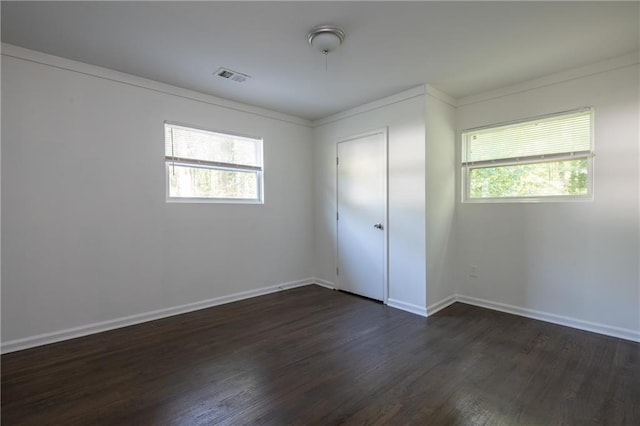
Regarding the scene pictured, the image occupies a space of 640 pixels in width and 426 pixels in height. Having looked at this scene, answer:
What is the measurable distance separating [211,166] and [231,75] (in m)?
1.17

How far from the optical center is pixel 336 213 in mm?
4621

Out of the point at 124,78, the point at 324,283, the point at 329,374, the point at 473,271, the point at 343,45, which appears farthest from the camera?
the point at 324,283

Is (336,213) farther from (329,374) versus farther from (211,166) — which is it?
(329,374)

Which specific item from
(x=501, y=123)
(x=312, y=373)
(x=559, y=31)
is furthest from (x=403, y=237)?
(x=559, y=31)

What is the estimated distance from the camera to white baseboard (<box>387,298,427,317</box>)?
11.5 feet

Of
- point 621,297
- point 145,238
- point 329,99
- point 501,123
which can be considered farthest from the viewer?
point 329,99

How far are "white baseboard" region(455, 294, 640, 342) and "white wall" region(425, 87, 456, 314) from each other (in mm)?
323

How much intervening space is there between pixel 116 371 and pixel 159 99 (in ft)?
8.92

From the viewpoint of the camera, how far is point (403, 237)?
3.72 meters

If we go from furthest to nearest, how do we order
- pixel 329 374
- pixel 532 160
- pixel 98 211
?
pixel 532 160
pixel 98 211
pixel 329 374

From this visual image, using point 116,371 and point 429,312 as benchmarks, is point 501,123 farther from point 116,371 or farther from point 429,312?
point 116,371

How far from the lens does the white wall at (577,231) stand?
112 inches

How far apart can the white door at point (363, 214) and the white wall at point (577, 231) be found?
1139 mm

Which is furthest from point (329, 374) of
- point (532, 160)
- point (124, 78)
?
point (124, 78)
